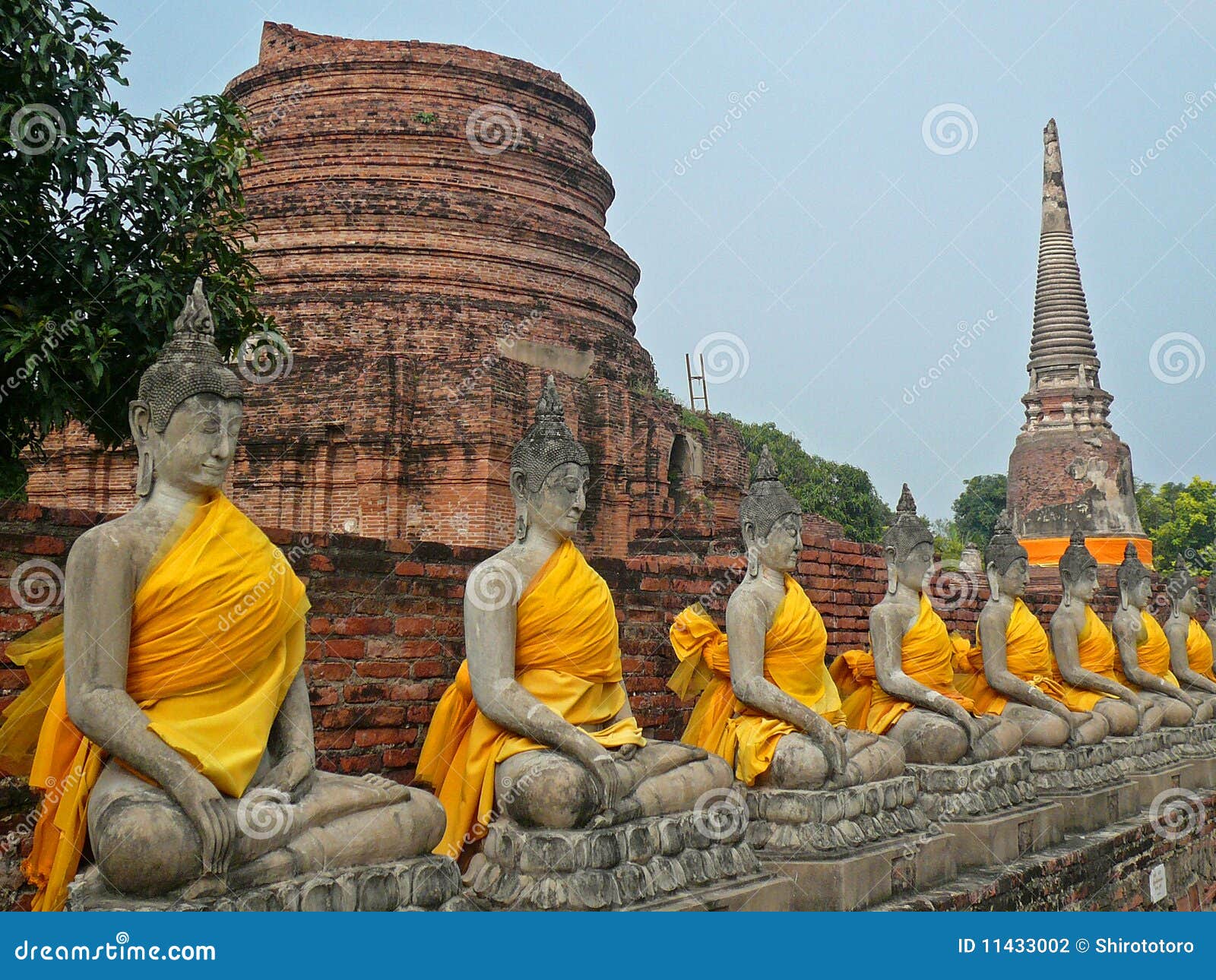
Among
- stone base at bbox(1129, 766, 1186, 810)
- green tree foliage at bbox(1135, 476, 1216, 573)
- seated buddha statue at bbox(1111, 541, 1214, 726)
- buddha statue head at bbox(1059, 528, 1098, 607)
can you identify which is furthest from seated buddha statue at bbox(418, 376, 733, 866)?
green tree foliage at bbox(1135, 476, 1216, 573)

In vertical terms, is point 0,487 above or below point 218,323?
below

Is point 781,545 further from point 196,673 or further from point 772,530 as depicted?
point 196,673

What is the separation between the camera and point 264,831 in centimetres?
332

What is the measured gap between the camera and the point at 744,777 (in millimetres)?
5488

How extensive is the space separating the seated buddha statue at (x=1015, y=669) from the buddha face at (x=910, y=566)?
1.13 meters

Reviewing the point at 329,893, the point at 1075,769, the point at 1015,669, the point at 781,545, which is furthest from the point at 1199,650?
the point at 329,893

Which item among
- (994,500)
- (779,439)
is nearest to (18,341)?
(779,439)

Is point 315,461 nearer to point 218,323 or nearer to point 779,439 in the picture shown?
point 218,323

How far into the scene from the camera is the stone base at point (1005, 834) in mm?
6336

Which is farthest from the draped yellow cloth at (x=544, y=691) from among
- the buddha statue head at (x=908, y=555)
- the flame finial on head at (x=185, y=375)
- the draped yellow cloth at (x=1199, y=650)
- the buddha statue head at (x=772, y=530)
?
the draped yellow cloth at (x=1199, y=650)

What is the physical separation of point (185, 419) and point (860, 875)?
347 centimetres

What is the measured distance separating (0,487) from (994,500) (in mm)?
52086

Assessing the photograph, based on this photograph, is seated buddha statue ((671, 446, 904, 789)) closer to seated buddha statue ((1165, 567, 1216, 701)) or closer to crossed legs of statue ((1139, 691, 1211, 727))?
crossed legs of statue ((1139, 691, 1211, 727))

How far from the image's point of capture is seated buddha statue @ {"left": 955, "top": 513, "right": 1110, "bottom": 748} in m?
7.89
